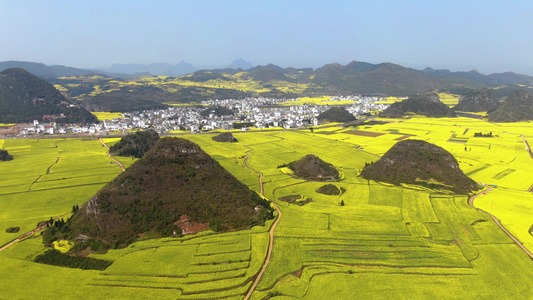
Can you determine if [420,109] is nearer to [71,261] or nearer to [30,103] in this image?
[71,261]

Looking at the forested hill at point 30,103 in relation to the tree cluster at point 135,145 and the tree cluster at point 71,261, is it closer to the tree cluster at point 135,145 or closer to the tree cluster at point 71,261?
the tree cluster at point 135,145

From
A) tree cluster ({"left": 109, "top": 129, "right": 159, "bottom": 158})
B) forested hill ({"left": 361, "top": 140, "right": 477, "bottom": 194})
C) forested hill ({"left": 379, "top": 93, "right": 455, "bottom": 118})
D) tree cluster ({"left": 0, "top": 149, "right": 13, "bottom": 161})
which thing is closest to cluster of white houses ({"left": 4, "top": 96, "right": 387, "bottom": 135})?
forested hill ({"left": 379, "top": 93, "right": 455, "bottom": 118})

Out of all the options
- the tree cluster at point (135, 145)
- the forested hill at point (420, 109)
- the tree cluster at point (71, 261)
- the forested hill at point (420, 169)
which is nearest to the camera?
the tree cluster at point (71, 261)

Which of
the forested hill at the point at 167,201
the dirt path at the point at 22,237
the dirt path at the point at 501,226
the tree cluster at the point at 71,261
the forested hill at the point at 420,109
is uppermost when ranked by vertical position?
the forested hill at the point at 420,109

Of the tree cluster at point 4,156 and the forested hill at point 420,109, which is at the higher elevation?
the forested hill at point 420,109

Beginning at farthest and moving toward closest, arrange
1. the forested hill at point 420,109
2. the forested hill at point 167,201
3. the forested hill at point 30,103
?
the forested hill at point 420,109 → the forested hill at point 30,103 → the forested hill at point 167,201

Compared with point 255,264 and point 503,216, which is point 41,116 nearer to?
point 255,264

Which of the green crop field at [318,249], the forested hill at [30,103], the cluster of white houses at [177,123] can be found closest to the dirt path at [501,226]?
the green crop field at [318,249]
